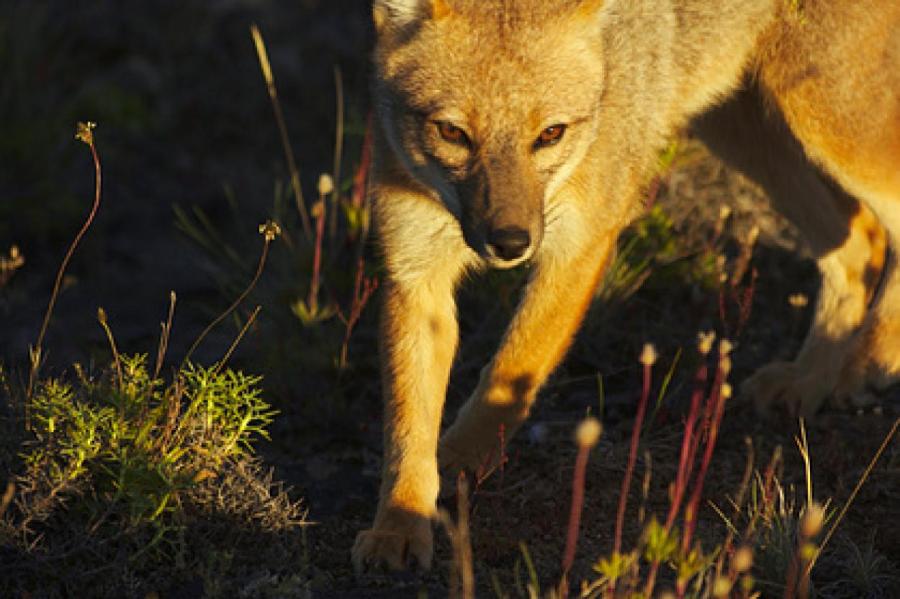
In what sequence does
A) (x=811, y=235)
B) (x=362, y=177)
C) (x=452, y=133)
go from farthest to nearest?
(x=362, y=177) → (x=811, y=235) → (x=452, y=133)

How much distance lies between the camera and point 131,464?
147 inches

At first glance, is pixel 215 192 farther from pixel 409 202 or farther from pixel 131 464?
pixel 131 464

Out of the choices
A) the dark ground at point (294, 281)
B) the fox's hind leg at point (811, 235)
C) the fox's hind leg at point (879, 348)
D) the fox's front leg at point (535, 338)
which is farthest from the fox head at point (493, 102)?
the fox's hind leg at point (879, 348)

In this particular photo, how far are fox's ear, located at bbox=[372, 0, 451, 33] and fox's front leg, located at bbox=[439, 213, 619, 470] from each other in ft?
2.86

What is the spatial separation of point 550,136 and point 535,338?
760 millimetres

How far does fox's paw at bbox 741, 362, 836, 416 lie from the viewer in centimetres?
528

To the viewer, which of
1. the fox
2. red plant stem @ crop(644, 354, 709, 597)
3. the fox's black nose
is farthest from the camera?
the fox

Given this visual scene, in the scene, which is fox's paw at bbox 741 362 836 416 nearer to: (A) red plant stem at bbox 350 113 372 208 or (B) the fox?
(B) the fox

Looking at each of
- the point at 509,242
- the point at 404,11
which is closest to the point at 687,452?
the point at 509,242

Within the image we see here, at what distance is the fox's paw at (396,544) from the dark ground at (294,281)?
7cm

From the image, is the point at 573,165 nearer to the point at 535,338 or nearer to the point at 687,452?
the point at 535,338

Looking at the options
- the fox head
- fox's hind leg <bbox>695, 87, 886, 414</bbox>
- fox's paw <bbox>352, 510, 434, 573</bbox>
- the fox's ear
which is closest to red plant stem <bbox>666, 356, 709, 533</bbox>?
the fox head

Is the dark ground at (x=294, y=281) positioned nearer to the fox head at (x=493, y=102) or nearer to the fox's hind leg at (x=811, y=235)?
the fox's hind leg at (x=811, y=235)

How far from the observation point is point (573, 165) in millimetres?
4359
